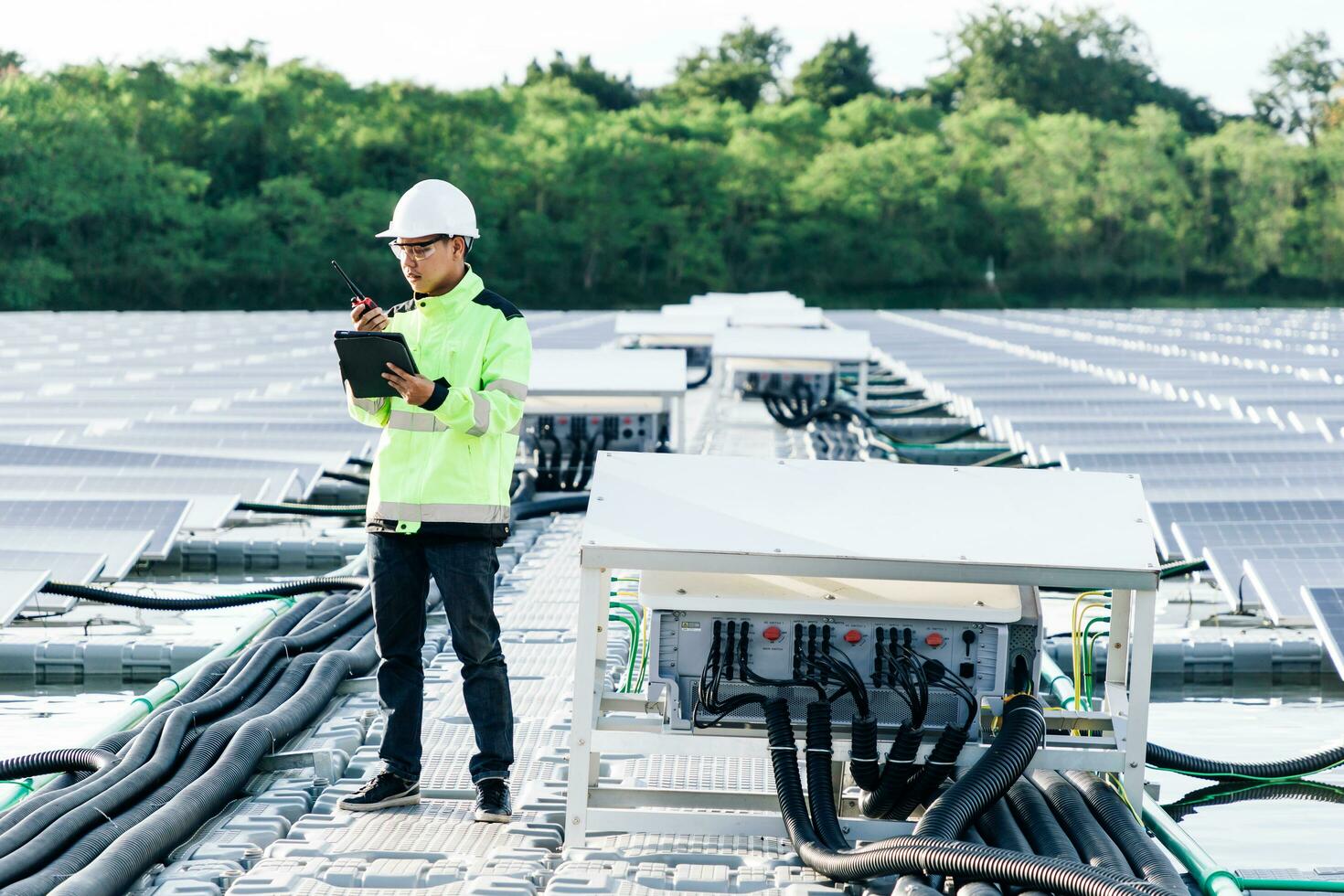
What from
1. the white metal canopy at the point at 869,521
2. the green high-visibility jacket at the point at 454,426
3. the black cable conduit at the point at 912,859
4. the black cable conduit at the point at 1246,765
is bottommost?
the black cable conduit at the point at 1246,765

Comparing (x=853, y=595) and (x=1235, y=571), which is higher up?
(x=853, y=595)

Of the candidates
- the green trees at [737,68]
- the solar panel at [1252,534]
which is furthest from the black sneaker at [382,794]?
the green trees at [737,68]

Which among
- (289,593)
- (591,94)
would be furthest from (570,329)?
(591,94)

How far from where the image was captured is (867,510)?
5180mm

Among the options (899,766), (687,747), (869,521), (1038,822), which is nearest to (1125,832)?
(1038,822)

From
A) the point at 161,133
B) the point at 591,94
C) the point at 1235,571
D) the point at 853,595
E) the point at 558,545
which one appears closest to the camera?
the point at 853,595

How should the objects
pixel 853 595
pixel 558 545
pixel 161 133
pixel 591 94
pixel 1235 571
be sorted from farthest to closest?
pixel 591 94 < pixel 161 133 < pixel 558 545 < pixel 1235 571 < pixel 853 595

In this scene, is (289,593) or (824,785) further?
(289,593)

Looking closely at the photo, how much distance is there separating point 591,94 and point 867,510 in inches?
3540

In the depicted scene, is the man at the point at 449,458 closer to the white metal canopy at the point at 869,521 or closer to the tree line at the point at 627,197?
the white metal canopy at the point at 869,521

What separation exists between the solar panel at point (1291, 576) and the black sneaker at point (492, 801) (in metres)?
4.82

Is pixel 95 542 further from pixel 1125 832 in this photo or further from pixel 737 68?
pixel 737 68

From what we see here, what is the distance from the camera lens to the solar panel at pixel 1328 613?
8.02 metres

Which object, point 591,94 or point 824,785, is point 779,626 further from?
point 591,94
